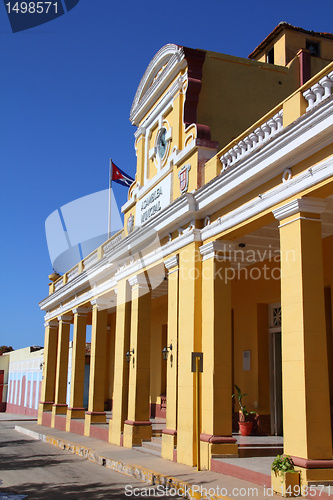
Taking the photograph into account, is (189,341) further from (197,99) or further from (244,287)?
(197,99)

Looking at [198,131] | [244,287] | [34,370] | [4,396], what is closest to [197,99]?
[198,131]

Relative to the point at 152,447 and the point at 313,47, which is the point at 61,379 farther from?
the point at 313,47

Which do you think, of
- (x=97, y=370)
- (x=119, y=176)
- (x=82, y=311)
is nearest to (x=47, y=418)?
(x=82, y=311)

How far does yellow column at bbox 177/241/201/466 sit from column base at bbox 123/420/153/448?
9.00ft

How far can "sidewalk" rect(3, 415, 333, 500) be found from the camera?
26.3ft

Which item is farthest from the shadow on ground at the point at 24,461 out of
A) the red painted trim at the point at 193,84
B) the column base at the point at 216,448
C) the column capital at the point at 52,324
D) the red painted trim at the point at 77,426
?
the column capital at the point at 52,324

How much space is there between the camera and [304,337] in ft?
26.2

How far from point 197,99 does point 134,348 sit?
637cm

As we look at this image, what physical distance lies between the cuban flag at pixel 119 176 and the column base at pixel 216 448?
12.0m

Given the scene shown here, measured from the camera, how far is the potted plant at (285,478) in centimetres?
739

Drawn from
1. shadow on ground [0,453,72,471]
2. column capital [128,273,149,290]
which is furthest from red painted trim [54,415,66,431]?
column capital [128,273,149,290]

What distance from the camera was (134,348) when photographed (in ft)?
48.1

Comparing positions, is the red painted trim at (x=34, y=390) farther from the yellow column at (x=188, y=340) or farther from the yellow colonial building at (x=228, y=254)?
the yellow column at (x=188, y=340)

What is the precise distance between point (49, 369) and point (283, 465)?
63.9 ft
